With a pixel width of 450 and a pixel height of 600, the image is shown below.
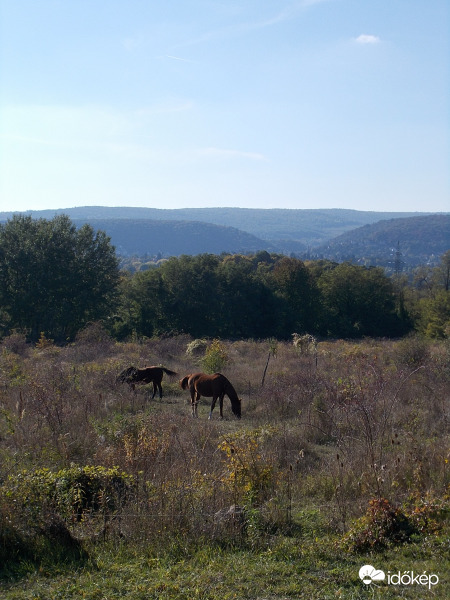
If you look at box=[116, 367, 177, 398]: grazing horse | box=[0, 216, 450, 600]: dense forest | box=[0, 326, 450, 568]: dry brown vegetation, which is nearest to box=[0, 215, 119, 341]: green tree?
box=[0, 216, 450, 600]: dense forest

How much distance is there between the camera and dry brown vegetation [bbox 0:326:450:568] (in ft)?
17.9

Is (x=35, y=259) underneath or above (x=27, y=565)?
above

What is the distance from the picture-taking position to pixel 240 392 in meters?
14.7

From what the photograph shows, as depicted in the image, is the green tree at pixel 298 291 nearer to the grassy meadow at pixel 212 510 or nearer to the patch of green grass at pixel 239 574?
the grassy meadow at pixel 212 510

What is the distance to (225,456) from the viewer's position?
8.12m

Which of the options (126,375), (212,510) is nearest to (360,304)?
(126,375)

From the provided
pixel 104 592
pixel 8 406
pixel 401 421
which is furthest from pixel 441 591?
pixel 8 406

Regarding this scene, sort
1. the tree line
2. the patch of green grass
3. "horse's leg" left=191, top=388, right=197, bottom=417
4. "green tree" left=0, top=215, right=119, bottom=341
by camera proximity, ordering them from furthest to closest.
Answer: the tree line → "green tree" left=0, top=215, right=119, bottom=341 → "horse's leg" left=191, top=388, right=197, bottom=417 → the patch of green grass

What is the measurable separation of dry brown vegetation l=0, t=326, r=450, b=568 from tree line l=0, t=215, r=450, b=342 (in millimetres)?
19193

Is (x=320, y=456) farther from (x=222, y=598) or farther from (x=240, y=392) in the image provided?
(x=240, y=392)

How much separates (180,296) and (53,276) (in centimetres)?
979

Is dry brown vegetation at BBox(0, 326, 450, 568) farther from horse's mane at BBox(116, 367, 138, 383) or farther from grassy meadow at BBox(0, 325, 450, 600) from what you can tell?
horse's mane at BBox(116, 367, 138, 383)

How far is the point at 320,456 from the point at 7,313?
2944 cm

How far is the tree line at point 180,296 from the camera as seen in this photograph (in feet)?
110
